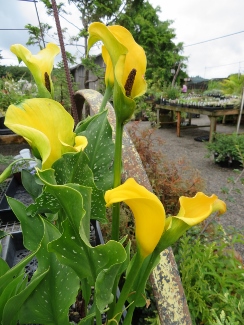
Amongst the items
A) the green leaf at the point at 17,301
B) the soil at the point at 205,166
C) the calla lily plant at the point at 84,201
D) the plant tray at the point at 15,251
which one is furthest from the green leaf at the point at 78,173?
the soil at the point at 205,166

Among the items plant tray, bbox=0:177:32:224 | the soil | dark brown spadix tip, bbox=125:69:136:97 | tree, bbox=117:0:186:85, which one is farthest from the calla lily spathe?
tree, bbox=117:0:186:85

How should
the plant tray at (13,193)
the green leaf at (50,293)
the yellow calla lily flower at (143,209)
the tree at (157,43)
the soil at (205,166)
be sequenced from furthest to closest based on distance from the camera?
1. the tree at (157,43)
2. the soil at (205,166)
3. the plant tray at (13,193)
4. the green leaf at (50,293)
5. the yellow calla lily flower at (143,209)

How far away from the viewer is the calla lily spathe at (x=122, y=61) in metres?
0.27

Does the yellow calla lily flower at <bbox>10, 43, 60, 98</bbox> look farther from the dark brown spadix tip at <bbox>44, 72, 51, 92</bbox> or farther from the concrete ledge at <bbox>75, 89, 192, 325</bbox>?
the concrete ledge at <bbox>75, 89, 192, 325</bbox>

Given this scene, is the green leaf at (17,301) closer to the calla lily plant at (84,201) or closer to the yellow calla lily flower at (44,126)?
the calla lily plant at (84,201)

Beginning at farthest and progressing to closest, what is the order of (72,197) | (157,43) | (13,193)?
(157,43) → (13,193) → (72,197)

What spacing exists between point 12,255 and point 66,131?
69 centimetres

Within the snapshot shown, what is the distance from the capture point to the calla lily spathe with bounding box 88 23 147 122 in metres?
0.27

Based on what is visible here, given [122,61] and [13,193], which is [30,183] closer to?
[122,61]

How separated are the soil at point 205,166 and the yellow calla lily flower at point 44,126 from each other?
82cm

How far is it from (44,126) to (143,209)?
13 cm

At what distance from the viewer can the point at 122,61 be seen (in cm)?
27

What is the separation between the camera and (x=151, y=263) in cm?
31

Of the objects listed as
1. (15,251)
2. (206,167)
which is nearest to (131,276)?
(15,251)
